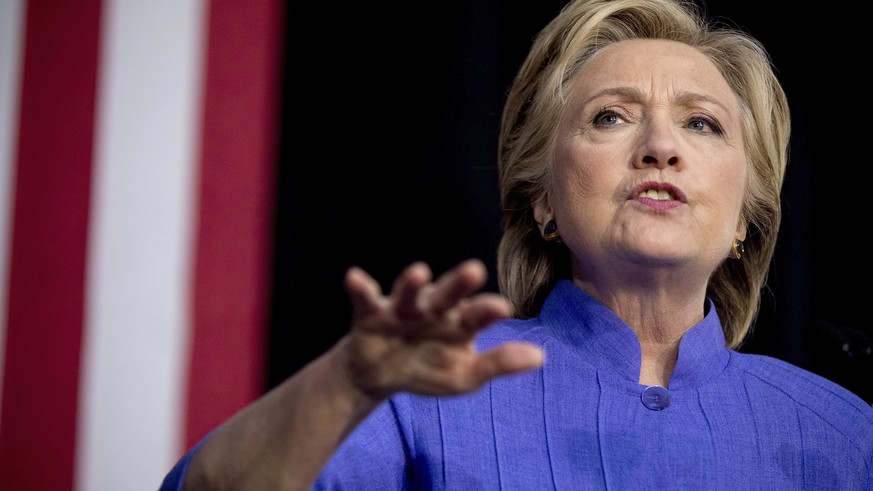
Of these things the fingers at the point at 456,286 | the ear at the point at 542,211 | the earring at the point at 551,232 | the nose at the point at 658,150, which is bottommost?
the earring at the point at 551,232

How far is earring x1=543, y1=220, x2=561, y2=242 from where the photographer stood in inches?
56.2

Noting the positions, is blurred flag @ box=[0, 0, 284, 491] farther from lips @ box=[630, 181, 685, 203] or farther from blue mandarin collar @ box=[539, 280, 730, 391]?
lips @ box=[630, 181, 685, 203]

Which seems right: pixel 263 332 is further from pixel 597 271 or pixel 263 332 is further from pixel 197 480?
pixel 197 480

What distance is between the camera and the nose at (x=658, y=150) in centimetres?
122

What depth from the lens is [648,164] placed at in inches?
48.6

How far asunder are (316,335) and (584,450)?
3.06 ft

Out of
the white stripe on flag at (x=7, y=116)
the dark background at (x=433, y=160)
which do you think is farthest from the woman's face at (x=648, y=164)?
the white stripe on flag at (x=7, y=116)

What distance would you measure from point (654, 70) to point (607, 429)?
57 centimetres

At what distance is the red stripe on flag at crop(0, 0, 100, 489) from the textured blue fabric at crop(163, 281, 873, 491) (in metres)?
1.05

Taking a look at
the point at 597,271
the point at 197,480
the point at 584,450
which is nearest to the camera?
the point at 197,480

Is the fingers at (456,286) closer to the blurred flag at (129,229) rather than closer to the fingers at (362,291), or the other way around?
the fingers at (362,291)

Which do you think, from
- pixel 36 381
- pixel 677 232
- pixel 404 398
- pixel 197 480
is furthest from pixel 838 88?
pixel 36 381

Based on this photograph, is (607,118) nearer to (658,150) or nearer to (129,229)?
(658,150)

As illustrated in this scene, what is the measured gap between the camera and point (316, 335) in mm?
1935
